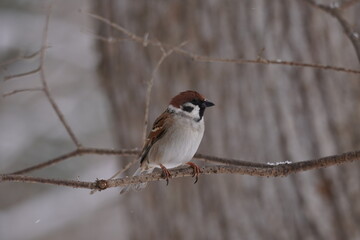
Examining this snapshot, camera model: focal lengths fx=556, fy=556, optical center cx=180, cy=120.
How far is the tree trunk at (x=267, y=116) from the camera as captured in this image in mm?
3332

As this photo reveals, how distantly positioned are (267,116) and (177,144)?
2.89 ft

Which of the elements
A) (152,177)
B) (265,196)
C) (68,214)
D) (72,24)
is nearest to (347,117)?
(265,196)

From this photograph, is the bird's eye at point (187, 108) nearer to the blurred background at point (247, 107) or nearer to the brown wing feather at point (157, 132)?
the brown wing feather at point (157, 132)

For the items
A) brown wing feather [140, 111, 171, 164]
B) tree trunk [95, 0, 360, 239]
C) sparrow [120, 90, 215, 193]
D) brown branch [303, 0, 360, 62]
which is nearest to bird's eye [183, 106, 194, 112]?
sparrow [120, 90, 215, 193]

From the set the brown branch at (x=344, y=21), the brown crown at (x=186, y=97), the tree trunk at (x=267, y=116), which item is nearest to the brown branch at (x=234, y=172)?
the brown branch at (x=344, y=21)

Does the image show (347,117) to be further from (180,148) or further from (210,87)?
(180,148)

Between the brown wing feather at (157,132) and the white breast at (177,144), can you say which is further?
the brown wing feather at (157,132)

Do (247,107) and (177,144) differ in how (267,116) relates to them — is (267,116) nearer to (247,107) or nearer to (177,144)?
(247,107)

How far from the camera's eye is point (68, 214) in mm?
8531

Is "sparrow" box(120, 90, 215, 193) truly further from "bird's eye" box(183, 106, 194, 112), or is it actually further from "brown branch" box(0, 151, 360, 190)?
"brown branch" box(0, 151, 360, 190)

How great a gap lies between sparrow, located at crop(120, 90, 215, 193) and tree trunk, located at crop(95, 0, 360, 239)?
2.15 ft

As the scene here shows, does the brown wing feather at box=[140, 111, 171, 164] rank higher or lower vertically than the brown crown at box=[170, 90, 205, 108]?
lower

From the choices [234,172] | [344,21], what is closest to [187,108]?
[344,21]

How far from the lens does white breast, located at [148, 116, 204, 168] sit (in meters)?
2.70
